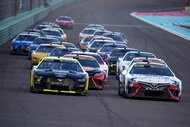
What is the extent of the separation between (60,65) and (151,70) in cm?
286

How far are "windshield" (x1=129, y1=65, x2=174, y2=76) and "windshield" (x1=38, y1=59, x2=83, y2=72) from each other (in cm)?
174

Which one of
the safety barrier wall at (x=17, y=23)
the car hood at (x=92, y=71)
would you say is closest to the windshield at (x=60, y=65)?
the car hood at (x=92, y=71)

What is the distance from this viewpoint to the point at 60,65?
640 inches

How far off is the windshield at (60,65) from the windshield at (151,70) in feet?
5.72

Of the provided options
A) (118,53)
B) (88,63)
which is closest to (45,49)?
(118,53)

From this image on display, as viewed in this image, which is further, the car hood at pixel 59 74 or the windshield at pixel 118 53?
the windshield at pixel 118 53

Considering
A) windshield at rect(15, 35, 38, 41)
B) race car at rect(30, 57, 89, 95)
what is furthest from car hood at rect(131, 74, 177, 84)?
windshield at rect(15, 35, 38, 41)

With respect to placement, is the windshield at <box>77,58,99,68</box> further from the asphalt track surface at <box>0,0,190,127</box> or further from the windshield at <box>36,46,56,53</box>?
the windshield at <box>36,46,56,53</box>

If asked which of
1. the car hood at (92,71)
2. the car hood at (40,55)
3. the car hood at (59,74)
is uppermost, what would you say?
the car hood at (59,74)

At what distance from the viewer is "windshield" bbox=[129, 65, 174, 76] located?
652 inches

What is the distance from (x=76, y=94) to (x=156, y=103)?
8.12 ft

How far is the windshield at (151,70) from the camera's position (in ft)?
54.3

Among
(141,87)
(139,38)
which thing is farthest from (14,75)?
(139,38)

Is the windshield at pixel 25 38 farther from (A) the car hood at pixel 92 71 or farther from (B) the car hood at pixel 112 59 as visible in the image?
(A) the car hood at pixel 92 71
